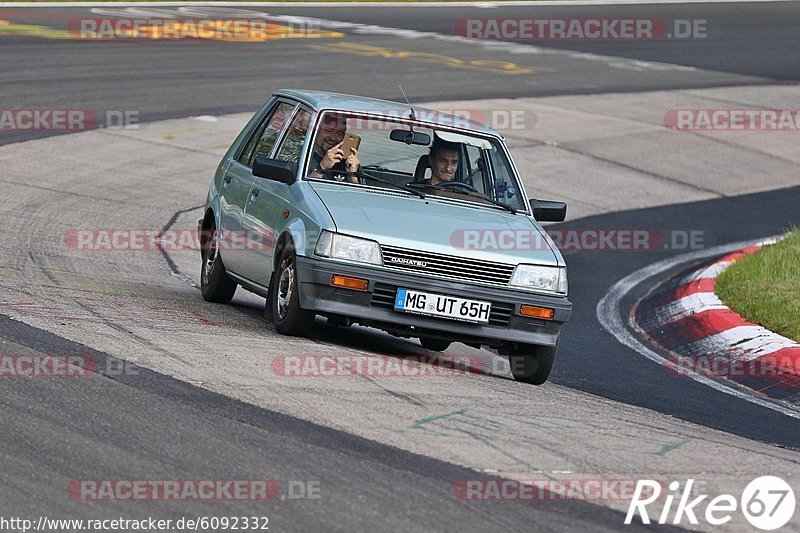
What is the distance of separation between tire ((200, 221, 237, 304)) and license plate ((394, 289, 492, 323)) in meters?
2.22

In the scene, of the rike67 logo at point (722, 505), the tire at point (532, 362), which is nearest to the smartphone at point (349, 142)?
the tire at point (532, 362)

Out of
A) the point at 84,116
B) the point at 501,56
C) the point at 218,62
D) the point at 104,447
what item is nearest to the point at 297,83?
the point at 218,62

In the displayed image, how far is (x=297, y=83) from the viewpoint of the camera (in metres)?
22.9

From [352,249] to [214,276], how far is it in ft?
7.36

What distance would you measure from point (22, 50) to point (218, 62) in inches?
133

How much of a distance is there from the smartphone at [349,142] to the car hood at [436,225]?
36cm

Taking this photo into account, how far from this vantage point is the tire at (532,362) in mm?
8383

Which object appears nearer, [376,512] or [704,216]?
[376,512]

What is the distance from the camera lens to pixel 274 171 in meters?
8.88

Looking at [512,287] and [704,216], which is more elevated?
[512,287]

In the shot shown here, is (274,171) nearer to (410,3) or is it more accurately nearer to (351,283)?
(351,283)

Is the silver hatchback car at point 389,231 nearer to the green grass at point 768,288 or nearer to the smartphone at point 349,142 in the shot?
the smartphone at point 349,142

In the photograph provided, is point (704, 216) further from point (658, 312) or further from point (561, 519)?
point (561, 519)

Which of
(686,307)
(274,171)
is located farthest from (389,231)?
(686,307)
